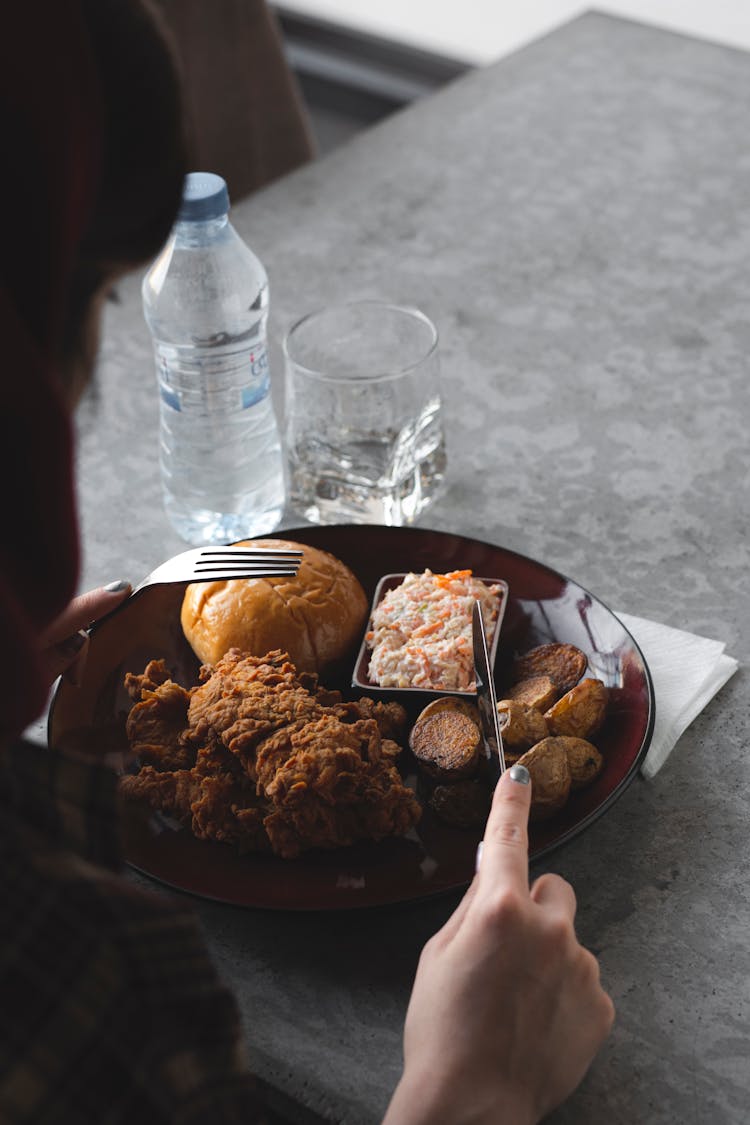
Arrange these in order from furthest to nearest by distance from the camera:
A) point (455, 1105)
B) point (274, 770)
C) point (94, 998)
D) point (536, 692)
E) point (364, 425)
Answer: point (364, 425) < point (536, 692) < point (274, 770) < point (455, 1105) < point (94, 998)

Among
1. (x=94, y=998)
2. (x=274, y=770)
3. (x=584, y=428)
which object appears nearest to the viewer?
(x=94, y=998)

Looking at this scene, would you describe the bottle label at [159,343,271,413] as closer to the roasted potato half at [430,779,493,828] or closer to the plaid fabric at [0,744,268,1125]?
the roasted potato half at [430,779,493,828]

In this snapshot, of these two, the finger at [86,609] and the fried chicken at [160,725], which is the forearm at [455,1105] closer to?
the fried chicken at [160,725]

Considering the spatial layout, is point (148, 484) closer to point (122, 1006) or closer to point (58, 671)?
point (58, 671)

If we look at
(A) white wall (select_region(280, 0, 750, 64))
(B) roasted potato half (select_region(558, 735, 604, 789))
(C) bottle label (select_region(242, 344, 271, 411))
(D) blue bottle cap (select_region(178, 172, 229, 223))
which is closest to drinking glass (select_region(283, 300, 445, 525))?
(C) bottle label (select_region(242, 344, 271, 411))

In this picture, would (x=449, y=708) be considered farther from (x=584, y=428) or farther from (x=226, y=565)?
(x=584, y=428)

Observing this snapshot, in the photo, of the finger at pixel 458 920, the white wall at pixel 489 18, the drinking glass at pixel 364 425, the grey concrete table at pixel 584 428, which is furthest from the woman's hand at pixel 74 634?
the white wall at pixel 489 18

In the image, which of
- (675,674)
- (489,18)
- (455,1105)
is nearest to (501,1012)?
(455,1105)
